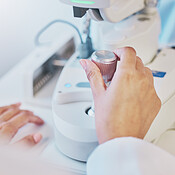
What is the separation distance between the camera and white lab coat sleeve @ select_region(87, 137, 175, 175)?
1.59 feet

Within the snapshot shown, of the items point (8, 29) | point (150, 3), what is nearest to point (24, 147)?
point (150, 3)

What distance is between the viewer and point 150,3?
90 cm

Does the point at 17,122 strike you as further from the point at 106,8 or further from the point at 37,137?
the point at 106,8

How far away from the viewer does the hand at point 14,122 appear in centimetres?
77

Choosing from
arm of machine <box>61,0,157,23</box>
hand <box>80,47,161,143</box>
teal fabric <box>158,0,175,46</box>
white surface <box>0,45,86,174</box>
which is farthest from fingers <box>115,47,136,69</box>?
teal fabric <box>158,0,175,46</box>

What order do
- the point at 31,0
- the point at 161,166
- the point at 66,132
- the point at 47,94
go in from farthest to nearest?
the point at 31,0 → the point at 47,94 → the point at 66,132 → the point at 161,166

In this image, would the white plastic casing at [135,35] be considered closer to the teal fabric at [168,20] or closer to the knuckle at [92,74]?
the knuckle at [92,74]

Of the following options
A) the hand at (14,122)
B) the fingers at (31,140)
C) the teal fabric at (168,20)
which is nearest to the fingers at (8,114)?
the hand at (14,122)

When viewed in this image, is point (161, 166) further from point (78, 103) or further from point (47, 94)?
point (47, 94)

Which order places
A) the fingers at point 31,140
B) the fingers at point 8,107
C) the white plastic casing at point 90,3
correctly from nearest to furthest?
the white plastic casing at point 90,3 < the fingers at point 31,140 < the fingers at point 8,107

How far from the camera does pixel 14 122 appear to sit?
0.83 meters

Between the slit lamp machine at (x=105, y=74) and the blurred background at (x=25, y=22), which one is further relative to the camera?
the blurred background at (x=25, y=22)

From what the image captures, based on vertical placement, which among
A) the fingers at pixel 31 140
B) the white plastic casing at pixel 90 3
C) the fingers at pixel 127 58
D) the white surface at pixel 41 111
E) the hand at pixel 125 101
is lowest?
the white surface at pixel 41 111

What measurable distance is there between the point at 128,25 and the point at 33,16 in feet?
2.09
